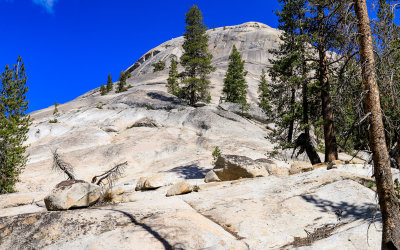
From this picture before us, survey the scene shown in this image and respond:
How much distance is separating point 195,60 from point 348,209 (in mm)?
33548

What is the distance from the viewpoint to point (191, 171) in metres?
20.3

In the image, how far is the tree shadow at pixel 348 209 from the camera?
7114mm

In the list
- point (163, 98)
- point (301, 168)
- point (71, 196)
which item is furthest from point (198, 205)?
point (163, 98)

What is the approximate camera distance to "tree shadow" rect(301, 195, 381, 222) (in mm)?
7114

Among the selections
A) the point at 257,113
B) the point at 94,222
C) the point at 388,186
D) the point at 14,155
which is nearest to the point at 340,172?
the point at 388,186

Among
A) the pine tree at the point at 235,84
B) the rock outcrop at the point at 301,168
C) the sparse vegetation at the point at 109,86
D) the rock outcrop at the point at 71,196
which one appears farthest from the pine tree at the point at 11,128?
the sparse vegetation at the point at 109,86

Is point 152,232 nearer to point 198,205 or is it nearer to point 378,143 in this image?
point 198,205

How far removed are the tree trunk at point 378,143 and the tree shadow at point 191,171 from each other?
1466 centimetres

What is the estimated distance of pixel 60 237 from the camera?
23.0ft

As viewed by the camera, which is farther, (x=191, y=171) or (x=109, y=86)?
(x=109, y=86)

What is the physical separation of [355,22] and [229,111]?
3157 cm

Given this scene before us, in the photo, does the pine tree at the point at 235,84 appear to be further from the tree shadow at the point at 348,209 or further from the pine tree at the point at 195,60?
the tree shadow at the point at 348,209

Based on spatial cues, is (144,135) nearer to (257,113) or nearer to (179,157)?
(179,157)

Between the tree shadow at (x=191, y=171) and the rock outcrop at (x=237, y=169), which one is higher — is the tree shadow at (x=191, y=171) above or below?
below
